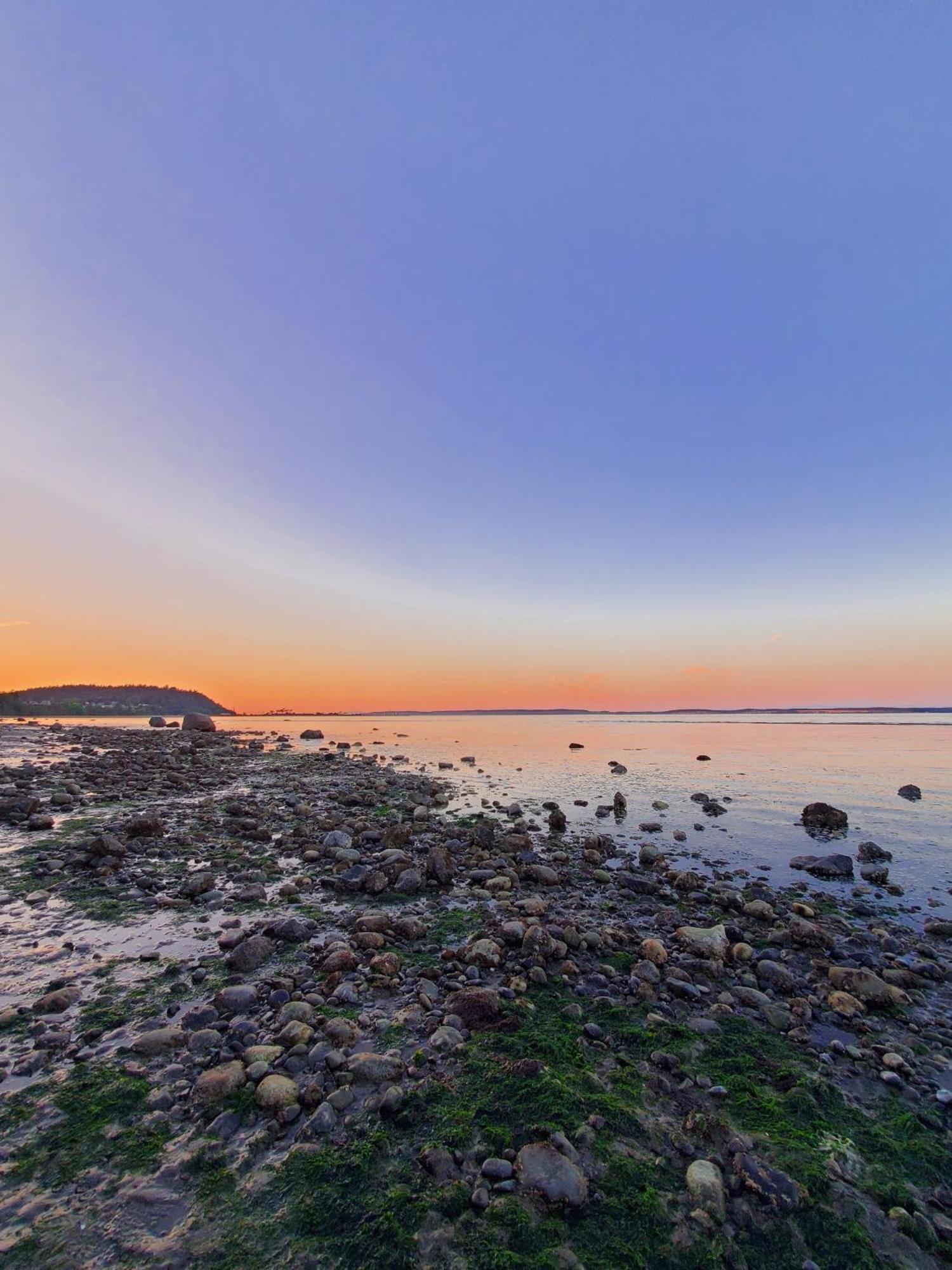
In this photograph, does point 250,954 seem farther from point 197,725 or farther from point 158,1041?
point 197,725

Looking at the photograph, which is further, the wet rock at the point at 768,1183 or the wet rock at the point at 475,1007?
the wet rock at the point at 475,1007

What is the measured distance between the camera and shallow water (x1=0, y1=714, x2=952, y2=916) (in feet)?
44.3

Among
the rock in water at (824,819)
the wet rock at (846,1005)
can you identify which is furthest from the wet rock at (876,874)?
the wet rock at (846,1005)

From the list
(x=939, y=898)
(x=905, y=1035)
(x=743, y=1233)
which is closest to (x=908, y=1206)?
(x=743, y=1233)

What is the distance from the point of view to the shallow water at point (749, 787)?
44.3 feet

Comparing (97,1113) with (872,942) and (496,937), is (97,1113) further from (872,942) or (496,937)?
(872,942)

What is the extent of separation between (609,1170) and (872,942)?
6.95 metres

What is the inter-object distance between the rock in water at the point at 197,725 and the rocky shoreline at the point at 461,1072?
59.1 m

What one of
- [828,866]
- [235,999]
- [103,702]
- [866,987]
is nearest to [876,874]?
[828,866]

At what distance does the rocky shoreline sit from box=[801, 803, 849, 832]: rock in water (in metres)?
6.48

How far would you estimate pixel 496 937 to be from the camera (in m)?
7.51

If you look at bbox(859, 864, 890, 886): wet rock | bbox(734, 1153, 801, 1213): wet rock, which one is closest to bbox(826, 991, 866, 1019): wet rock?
bbox(734, 1153, 801, 1213): wet rock

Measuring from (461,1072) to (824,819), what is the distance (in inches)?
615

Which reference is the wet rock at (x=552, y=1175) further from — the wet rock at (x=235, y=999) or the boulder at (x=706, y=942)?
the boulder at (x=706, y=942)
